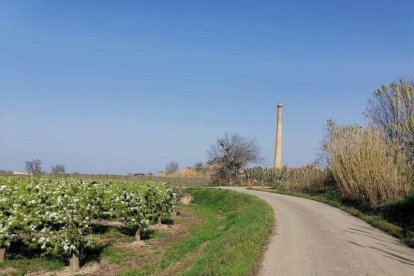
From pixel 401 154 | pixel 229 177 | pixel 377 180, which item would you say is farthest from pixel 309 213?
pixel 229 177

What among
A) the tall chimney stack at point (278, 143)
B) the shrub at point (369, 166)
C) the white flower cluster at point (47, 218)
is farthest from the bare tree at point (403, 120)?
the tall chimney stack at point (278, 143)

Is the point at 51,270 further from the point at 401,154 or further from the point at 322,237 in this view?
the point at 401,154

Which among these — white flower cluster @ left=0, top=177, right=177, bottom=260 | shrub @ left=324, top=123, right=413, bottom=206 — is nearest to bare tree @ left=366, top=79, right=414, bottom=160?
shrub @ left=324, top=123, right=413, bottom=206

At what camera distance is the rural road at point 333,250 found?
955 cm

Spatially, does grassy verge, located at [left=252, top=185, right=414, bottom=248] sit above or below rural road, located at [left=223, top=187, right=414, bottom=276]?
above

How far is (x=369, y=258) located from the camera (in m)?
10.7

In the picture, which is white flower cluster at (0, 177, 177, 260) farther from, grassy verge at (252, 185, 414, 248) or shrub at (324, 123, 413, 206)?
shrub at (324, 123, 413, 206)

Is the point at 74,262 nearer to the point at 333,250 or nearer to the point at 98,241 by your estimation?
the point at 98,241

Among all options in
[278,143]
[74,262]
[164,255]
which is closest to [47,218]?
[74,262]

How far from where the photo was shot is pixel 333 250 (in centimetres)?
1164

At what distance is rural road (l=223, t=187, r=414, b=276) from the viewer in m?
9.55

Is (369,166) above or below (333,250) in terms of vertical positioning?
above

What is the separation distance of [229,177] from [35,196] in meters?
48.6

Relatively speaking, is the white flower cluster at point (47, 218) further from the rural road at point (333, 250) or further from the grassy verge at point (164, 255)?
the rural road at point (333, 250)
